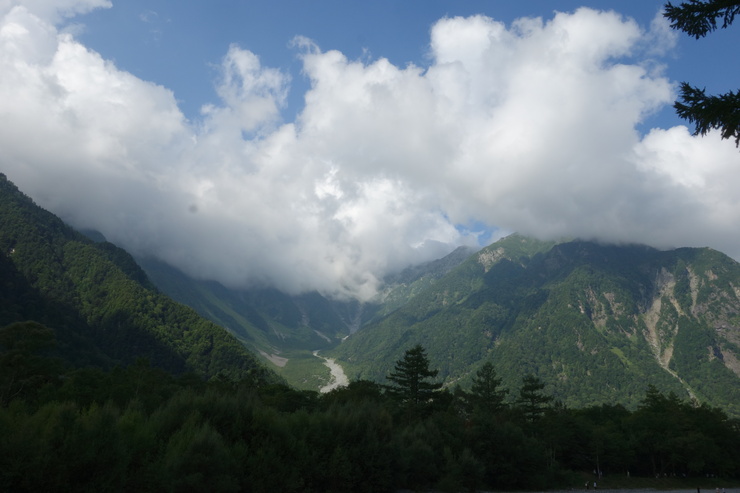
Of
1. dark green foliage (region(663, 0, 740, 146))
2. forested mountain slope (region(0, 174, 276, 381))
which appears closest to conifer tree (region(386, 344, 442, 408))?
dark green foliage (region(663, 0, 740, 146))

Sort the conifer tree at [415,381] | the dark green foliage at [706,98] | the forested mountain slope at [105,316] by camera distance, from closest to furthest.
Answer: the dark green foliage at [706,98] < the conifer tree at [415,381] < the forested mountain slope at [105,316]

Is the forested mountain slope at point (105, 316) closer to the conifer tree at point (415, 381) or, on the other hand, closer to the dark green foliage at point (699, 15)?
the conifer tree at point (415, 381)

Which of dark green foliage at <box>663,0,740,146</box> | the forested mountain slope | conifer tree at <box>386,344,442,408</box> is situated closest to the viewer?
dark green foliage at <box>663,0,740,146</box>

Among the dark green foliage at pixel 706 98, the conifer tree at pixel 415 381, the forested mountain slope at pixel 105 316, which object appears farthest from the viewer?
the forested mountain slope at pixel 105 316

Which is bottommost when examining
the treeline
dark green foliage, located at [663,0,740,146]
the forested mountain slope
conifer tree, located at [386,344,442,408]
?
the forested mountain slope

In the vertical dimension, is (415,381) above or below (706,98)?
below

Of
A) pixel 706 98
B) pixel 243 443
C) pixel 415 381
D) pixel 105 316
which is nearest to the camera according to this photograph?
pixel 706 98

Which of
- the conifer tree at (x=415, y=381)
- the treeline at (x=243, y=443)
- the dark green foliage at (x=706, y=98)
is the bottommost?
the treeline at (x=243, y=443)

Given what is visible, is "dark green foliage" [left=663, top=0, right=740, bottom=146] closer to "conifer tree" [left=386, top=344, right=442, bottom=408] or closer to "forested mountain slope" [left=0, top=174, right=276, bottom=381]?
"conifer tree" [left=386, top=344, right=442, bottom=408]

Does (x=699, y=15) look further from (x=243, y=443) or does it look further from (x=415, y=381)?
(x=415, y=381)

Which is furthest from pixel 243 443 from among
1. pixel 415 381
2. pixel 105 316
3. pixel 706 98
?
Result: pixel 105 316

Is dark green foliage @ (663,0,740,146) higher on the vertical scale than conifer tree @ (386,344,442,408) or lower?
higher

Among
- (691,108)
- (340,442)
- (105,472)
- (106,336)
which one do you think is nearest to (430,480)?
(340,442)

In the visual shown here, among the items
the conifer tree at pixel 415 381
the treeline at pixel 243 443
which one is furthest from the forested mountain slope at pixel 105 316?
the treeline at pixel 243 443
